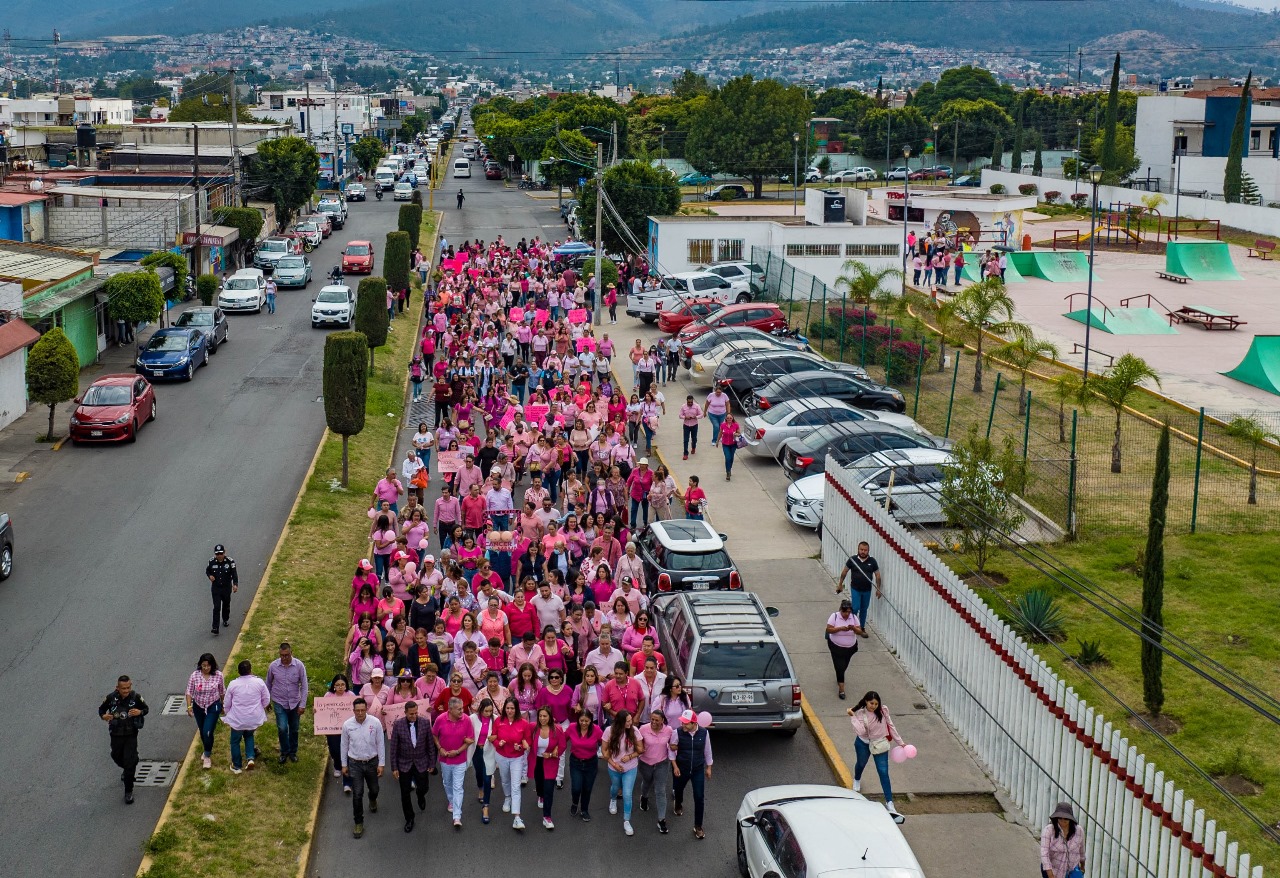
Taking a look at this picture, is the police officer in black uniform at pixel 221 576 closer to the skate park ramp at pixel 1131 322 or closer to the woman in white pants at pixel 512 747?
the woman in white pants at pixel 512 747

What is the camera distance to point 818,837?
11242 millimetres

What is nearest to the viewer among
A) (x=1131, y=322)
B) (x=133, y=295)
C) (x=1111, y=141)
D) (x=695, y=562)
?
(x=695, y=562)

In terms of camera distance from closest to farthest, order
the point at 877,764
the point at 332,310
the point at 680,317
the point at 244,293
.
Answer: the point at 877,764 < the point at 680,317 < the point at 332,310 < the point at 244,293

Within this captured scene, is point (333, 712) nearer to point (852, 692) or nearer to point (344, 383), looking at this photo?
point (852, 692)

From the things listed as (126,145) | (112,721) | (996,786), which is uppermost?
(126,145)

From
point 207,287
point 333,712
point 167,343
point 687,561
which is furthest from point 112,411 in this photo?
point 207,287

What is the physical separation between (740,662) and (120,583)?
9697 mm

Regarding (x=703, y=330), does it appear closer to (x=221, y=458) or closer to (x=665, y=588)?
(x=221, y=458)

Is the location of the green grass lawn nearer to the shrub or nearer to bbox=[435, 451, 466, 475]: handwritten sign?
bbox=[435, 451, 466, 475]: handwritten sign

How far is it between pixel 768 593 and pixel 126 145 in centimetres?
7498

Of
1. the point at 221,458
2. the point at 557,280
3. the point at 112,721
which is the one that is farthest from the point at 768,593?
the point at 557,280

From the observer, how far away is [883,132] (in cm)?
12638

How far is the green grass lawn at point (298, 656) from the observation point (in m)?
12.7

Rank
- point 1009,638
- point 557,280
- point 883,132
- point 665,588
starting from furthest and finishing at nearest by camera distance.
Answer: point 883,132 → point 557,280 → point 665,588 → point 1009,638
